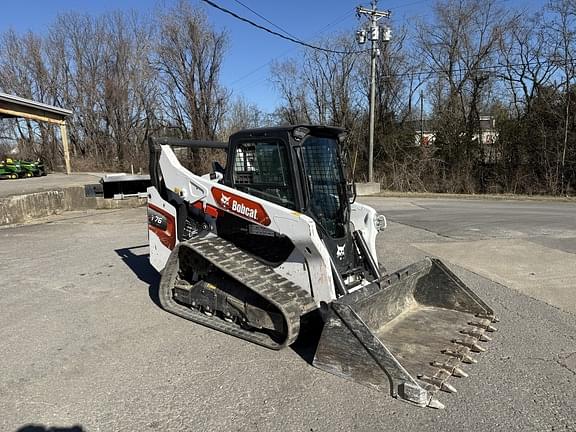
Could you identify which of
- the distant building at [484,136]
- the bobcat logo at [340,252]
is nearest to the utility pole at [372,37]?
the distant building at [484,136]

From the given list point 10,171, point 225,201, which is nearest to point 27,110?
point 10,171

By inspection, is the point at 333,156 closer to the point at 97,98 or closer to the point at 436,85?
the point at 436,85

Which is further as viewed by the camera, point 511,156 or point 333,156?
point 511,156

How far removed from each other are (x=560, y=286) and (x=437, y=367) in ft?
11.4

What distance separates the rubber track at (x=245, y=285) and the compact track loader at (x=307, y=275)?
11 millimetres

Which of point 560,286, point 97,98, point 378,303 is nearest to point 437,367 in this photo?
point 378,303

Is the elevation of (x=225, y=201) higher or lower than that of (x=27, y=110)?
lower

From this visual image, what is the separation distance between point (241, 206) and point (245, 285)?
817 millimetres

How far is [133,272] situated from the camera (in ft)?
22.6

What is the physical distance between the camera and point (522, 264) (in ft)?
23.3

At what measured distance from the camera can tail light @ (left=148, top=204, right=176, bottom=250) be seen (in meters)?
5.37

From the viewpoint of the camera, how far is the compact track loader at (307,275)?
3.45 m

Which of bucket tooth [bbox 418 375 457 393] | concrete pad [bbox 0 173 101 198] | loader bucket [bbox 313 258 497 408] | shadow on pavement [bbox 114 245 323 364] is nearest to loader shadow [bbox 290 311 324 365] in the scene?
shadow on pavement [bbox 114 245 323 364]

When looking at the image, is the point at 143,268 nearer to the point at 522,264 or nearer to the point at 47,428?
the point at 47,428
